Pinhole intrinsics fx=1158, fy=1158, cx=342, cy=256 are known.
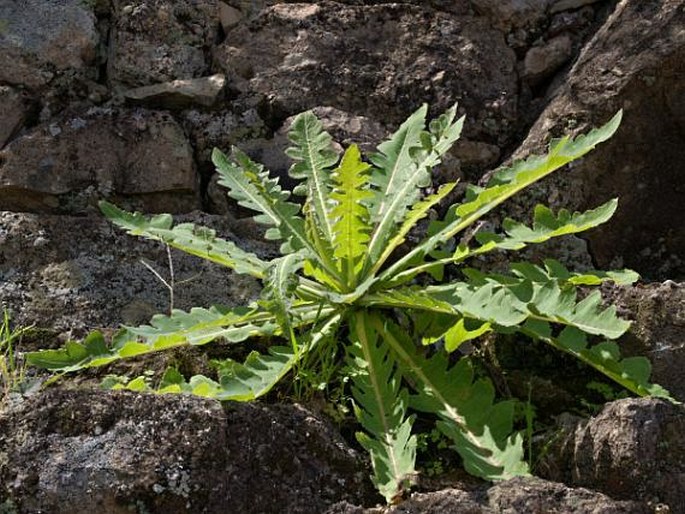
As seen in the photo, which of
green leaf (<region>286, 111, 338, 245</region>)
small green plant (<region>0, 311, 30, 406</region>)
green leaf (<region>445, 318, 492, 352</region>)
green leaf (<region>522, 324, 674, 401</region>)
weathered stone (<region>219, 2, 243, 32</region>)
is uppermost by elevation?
weathered stone (<region>219, 2, 243, 32</region>)

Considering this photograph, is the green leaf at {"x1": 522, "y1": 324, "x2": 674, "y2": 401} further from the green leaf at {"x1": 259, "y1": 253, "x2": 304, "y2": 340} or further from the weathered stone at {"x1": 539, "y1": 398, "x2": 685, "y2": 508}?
the green leaf at {"x1": 259, "y1": 253, "x2": 304, "y2": 340}

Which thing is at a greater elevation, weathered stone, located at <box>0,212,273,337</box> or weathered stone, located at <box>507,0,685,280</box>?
weathered stone, located at <box>507,0,685,280</box>

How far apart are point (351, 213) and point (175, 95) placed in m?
1.17

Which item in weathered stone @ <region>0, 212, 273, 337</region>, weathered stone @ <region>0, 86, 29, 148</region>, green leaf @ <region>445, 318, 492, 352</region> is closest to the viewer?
green leaf @ <region>445, 318, 492, 352</region>

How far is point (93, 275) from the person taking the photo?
11.5 feet

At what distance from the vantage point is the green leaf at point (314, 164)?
3324 millimetres

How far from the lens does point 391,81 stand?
13.2ft

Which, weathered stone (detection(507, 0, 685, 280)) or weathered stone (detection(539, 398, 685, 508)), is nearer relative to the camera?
weathered stone (detection(539, 398, 685, 508))

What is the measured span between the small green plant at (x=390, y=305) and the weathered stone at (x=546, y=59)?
0.77 m

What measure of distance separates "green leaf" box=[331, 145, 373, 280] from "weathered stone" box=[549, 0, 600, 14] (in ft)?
4.73

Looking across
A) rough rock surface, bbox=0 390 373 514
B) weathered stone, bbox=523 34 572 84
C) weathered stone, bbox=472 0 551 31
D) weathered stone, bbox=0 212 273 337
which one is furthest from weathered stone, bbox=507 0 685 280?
rough rock surface, bbox=0 390 373 514

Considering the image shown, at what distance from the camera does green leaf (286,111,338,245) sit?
332cm

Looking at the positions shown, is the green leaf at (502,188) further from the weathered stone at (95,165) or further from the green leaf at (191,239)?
the weathered stone at (95,165)

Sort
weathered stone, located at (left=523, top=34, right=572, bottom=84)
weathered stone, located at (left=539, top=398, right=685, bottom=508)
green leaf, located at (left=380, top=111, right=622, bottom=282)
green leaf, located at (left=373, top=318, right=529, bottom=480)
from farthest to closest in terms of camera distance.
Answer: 1. weathered stone, located at (left=523, top=34, right=572, bottom=84)
2. green leaf, located at (left=380, top=111, right=622, bottom=282)
3. green leaf, located at (left=373, top=318, right=529, bottom=480)
4. weathered stone, located at (left=539, top=398, right=685, bottom=508)
